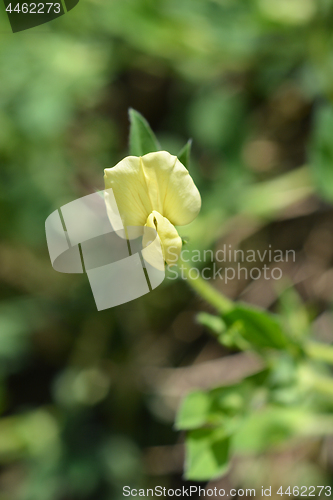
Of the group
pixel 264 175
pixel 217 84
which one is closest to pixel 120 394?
pixel 264 175

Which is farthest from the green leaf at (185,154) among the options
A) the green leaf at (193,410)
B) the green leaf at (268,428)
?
the green leaf at (268,428)

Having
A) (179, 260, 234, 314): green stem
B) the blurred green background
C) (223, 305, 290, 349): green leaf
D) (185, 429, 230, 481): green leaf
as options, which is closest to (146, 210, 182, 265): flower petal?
(179, 260, 234, 314): green stem

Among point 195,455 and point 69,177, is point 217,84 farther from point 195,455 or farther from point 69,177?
point 195,455

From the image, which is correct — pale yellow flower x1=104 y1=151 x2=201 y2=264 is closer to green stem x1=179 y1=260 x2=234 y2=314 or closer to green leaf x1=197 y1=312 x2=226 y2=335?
green stem x1=179 y1=260 x2=234 y2=314

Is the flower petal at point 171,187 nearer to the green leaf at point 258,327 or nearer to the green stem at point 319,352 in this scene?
the green leaf at point 258,327

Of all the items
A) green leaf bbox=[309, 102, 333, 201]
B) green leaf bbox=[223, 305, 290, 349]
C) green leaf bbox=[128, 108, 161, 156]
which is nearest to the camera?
green leaf bbox=[128, 108, 161, 156]

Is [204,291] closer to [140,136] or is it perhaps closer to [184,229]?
[140,136]
